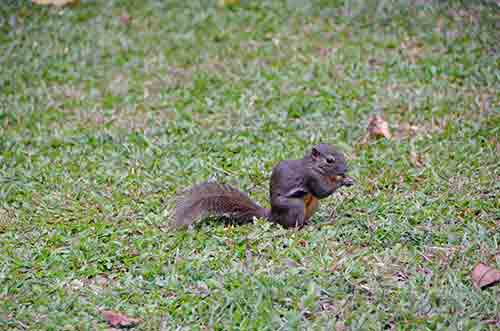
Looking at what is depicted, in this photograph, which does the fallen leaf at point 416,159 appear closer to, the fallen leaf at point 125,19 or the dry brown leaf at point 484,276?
the dry brown leaf at point 484,276

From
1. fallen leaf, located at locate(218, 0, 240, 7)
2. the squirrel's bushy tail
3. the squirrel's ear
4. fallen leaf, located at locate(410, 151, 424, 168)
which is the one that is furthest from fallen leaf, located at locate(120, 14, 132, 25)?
the squirrel's ear

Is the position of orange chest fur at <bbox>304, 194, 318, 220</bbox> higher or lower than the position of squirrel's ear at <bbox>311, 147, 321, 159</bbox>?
lower

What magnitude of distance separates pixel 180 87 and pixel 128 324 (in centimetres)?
403

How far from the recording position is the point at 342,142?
6.49m

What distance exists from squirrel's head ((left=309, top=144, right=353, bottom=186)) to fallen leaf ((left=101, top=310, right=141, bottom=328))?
1.54 meters

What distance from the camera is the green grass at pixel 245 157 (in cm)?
416

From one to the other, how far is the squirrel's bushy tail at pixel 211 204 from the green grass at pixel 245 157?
0.12 metres

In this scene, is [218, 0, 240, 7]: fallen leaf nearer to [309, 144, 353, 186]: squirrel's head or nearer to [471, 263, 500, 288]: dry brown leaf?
[309, 144, 353, 186]: squirrel's head

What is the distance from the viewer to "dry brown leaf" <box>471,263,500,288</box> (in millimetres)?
4188

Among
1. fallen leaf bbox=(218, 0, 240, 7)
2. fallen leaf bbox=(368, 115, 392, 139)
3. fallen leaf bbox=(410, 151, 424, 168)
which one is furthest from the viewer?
fallen leaf bbox=(218, 0, 240, 7)

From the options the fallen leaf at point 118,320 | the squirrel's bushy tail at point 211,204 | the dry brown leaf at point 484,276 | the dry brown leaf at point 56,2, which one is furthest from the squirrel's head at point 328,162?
the dry brown leaf at point 56,2

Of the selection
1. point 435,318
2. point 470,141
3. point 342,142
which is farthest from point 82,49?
point 435,318

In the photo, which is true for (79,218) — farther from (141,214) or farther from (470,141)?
(470,141)

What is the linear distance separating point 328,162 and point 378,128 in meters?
1.72
